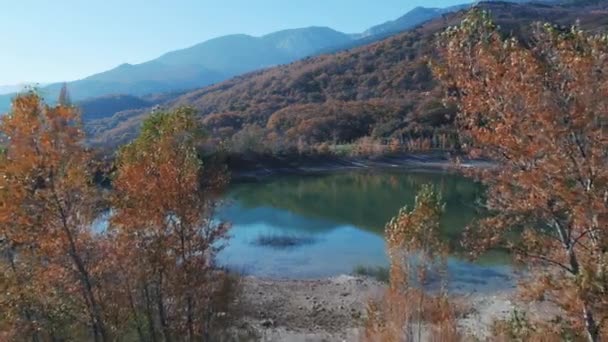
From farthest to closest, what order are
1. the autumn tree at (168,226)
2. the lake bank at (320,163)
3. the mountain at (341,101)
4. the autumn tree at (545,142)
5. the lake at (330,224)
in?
the mountain at (341,101) < the lake bank at (320,163) < the lake at (330,224) < the autumn tree at (168,226) < the autumn tree at (545,142)

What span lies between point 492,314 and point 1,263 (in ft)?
64.6

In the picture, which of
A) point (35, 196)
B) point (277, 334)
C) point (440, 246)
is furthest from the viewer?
point (277, 334)

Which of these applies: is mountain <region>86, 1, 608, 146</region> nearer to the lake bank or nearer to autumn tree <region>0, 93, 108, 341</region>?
the lake bank

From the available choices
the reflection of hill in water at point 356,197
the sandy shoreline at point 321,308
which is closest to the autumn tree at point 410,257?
the sandy shoreline at point 321,308

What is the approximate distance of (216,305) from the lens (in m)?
15.1

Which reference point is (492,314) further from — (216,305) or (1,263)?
(1,263)

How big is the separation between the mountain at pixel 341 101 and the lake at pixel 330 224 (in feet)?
52.9

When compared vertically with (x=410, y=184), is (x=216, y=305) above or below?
above

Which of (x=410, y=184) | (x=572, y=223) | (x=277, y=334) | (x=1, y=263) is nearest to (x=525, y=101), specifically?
(x=572, y=223)

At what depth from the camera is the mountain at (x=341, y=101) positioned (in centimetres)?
11312

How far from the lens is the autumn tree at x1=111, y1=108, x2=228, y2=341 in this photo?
13.9 meters

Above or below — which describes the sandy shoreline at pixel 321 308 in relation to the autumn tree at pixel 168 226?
below

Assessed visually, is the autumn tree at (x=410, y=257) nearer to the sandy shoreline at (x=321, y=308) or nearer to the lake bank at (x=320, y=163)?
the sandy shoreline at (x=321, y=308)

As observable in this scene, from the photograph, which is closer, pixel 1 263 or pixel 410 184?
pixel 1 263
